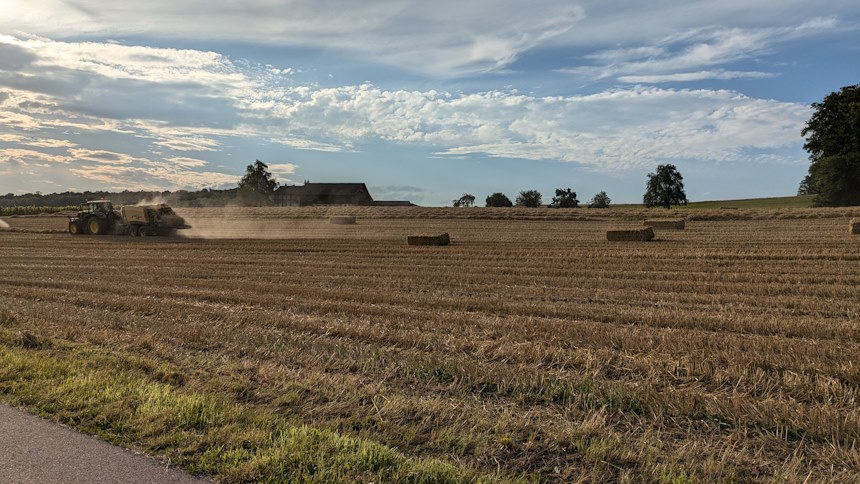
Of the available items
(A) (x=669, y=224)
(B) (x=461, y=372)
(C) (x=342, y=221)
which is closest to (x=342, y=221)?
(C) (x=342, y=221)

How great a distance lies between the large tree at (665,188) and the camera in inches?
3750

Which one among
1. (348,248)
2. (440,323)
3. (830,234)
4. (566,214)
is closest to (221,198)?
(566,214)

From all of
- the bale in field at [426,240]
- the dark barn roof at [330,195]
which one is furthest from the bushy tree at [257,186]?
the bale in field at [426,240]

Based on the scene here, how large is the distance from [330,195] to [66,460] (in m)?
94.3

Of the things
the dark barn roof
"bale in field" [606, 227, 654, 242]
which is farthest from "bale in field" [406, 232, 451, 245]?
the dark barn roof

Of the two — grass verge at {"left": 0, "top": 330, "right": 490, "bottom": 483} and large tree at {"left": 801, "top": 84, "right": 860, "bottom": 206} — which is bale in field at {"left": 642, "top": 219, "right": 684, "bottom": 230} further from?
large tree at {"left": 801, "top": 84, "right": 860, "bottom": 206}

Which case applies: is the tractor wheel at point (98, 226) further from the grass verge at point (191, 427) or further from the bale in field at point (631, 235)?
the grass verge at point (191, 427)

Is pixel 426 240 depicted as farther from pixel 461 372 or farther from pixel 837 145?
pixel 837 145

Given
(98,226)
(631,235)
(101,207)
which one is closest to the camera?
(631,235)

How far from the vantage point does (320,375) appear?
6102 mm

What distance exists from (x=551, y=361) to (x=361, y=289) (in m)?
6.20

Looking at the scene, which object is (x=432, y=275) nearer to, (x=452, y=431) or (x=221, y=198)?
(x=452, y=431)

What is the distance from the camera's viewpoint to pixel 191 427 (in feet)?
15.6

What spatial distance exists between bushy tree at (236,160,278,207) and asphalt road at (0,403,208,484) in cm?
10189
